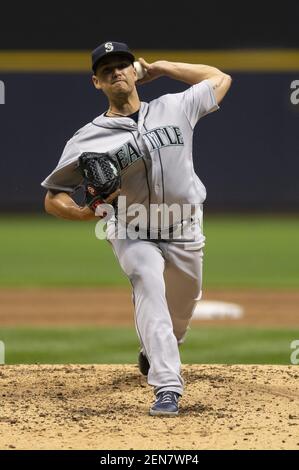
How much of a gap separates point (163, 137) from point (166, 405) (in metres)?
1.19

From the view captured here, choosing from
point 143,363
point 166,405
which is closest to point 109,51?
point 166,405

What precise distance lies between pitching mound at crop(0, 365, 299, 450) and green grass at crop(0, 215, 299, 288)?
5419 mm

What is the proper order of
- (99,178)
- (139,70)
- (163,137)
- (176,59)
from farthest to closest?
(176,59) < (139,70) < (163,137) < (99,178)

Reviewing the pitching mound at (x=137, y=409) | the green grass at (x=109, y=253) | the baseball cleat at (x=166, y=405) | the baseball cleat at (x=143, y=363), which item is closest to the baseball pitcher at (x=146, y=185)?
the baseball cleat at (x=166, y=405)

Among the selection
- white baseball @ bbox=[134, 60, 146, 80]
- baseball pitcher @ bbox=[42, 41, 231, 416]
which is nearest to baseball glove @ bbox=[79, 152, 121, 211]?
baseball pitcher @ bbox=[42, 41, 231, 416]

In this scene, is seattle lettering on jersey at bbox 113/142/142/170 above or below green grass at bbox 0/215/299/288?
below

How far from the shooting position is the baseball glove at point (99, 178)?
13.0ft

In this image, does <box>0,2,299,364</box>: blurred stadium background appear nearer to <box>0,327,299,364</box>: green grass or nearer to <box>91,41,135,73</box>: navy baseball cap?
<box>0,327,299,364</box>: green grass

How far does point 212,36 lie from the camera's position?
17.4m

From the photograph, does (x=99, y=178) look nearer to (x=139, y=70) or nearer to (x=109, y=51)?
(x=109, y=51)

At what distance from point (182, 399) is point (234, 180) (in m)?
12.7

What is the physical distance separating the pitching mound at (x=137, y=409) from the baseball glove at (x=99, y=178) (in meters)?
0.94

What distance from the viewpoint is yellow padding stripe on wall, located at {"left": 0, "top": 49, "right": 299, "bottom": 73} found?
51.4 feet

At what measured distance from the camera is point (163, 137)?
166 inches
